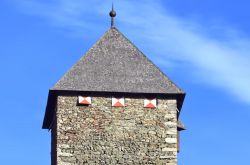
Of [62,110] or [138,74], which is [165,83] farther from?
[62,110]

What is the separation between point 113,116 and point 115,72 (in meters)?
1.44

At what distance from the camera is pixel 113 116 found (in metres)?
30.3

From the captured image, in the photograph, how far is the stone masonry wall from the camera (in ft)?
98.2

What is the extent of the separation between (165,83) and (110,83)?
61.3 inches

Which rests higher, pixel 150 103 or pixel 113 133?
pixel 150 103

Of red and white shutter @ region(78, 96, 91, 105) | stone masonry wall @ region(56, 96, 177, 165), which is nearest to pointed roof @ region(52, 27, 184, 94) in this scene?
red and white shutter @ region(78, 96, 91, 105)

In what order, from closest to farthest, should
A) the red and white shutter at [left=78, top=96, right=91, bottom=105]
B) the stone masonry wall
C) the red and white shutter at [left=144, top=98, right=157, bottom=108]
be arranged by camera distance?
the stone masonry wall, the red and white shutter at [left=78, top=96, right=91, bottom=105], the red and white shutter at [left=144, top=98, right=157, bottom=108]

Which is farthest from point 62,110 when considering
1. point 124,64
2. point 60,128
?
point 124,64

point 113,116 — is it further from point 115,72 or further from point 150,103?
point 115,72

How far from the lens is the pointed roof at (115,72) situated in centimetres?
3062

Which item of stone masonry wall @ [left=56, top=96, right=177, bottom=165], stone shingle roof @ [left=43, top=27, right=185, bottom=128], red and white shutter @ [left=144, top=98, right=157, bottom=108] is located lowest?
stone masonry wall @ [left=56, top=96, right=177, bottom=165]

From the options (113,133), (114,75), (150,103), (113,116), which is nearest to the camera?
(113,133)

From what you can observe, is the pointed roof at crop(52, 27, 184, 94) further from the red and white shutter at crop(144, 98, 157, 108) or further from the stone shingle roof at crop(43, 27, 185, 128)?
the red and white shutter at crop(144, 98, 157, 108)

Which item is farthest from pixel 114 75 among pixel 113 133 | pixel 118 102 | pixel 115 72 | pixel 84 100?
pixel 113 133
